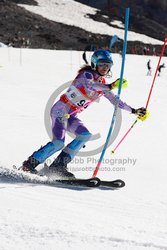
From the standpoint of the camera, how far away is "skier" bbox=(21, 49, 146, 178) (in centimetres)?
608

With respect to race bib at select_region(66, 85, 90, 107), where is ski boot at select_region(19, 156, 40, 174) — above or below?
below

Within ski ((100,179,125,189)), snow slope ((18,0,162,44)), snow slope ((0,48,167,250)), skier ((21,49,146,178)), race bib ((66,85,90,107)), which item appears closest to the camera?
snow slope ((0,48,167,250))

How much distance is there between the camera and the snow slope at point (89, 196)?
11.9 feet

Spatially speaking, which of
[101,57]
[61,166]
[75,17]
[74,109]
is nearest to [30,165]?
[61,166]

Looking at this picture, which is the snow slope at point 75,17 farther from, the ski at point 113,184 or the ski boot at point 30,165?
the ski at point 113,184

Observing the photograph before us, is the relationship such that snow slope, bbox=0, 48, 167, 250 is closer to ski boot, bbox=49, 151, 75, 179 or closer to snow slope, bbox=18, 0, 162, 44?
ski boot, bbox=49, 151, 75, 179

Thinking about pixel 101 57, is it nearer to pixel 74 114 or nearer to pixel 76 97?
pixel 76 97

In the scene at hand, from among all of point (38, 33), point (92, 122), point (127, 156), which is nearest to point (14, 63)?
point (92, 122)

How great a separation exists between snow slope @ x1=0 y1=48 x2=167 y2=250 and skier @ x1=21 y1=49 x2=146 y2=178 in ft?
1.89

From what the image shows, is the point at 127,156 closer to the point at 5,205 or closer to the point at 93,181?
the point at 93,181

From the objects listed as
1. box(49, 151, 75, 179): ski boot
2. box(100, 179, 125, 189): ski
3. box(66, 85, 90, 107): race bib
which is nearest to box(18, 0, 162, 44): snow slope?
box(66, 85, 90, 107): race bib

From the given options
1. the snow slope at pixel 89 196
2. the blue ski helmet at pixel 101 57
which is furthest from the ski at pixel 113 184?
the blue ski helmet at pixel 101 57

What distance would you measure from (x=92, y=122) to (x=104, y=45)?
40926 millimetres

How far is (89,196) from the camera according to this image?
5.36m
